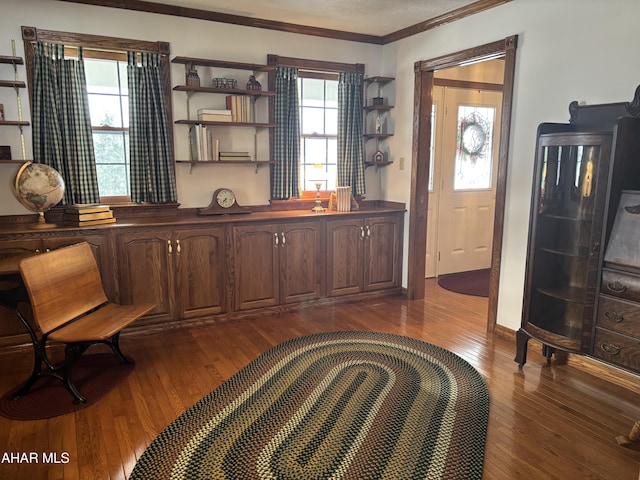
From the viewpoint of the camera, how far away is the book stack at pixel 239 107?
414 cm

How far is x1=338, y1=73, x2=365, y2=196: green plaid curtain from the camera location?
4738 millimetres

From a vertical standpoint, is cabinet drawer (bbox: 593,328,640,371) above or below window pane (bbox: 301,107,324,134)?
below

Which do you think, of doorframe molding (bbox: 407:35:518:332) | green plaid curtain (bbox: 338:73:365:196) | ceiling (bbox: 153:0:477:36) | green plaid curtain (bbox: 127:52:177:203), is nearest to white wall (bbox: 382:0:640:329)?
doorframe molding (bbox: 407:35:518:332)

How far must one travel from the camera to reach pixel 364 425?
8.06 ft

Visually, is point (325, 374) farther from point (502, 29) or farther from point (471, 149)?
point (471, 149)

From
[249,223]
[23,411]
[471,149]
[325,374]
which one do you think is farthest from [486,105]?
[23,411]

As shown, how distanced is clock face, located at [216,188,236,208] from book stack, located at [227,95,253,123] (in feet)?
2.05

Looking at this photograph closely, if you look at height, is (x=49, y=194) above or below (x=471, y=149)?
below

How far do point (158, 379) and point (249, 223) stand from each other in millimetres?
1517

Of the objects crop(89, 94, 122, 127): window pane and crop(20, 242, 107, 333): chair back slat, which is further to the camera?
crop(89, 94, 122, 127): window pane

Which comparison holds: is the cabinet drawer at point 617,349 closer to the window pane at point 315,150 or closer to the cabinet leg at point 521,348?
the cabinet leg at point 521,348

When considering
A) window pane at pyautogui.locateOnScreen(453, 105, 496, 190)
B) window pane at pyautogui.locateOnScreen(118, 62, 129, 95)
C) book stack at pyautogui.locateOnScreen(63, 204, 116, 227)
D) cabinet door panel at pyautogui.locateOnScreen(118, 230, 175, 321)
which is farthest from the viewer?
window pane at pyautogui.locateOnScreen(453, 105, 496, 190)

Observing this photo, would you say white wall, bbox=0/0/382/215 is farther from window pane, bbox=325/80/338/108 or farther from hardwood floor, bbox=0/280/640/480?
hardwood floor, bbox=0/280/640/480

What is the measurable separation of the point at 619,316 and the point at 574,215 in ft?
2.07
